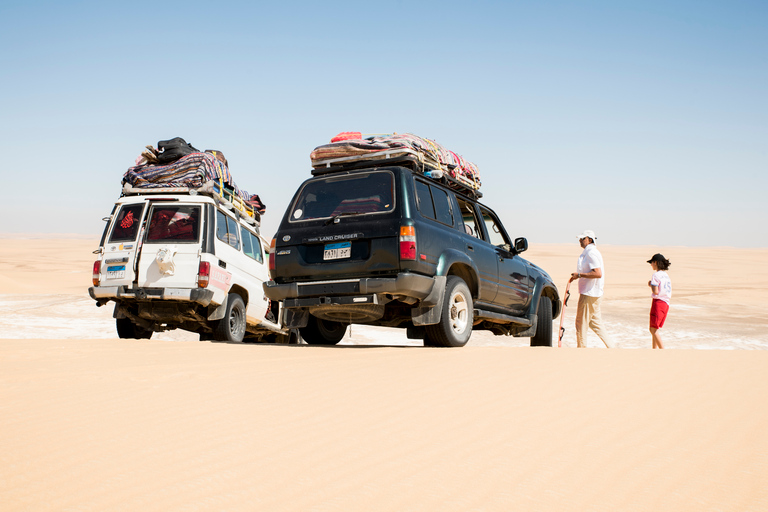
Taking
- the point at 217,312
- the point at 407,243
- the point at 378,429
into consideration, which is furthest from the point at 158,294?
the point at 378,429

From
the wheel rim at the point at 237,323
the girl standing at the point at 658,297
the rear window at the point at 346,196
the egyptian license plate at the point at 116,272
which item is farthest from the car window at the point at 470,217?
the egyptian license plate at the point at 116,272

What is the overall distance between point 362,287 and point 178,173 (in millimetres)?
4268

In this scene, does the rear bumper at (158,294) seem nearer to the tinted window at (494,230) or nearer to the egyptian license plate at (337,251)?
the egyptian license plate at (337,251)

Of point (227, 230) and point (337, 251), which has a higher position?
point (227, 230)

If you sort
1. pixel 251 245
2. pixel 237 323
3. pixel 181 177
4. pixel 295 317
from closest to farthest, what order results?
1. pixel 295 317
2. pixel 181 177
3. pixel 237 323
4. pixel 251 245

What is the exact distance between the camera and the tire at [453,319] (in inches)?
285

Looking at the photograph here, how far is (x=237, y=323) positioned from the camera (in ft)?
33.0

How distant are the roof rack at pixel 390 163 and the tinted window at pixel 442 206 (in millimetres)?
166

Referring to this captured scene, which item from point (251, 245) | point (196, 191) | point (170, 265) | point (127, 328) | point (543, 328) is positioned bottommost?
point (127, 328)

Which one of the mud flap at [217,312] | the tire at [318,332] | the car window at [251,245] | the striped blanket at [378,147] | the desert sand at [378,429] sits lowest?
the desert sand at [378,429]

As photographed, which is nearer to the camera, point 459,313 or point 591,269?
point 459,313

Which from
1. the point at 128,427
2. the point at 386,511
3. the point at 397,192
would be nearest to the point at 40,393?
the point at 128,427

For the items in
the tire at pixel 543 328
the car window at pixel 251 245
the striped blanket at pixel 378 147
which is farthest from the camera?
the car window at pixel 251 245

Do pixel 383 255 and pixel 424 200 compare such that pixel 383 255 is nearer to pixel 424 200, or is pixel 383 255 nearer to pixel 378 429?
pixel 424 200
